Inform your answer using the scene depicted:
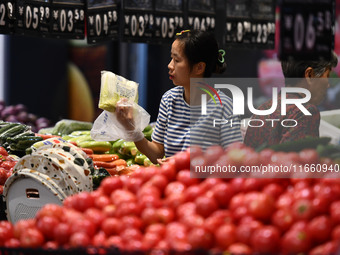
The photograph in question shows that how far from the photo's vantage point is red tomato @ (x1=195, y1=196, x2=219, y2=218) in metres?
2.02

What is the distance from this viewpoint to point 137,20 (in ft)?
18.4

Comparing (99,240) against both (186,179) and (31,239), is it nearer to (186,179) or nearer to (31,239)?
(31,239)

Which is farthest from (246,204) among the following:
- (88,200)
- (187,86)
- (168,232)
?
(187,86)

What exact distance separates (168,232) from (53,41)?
7.74 meters

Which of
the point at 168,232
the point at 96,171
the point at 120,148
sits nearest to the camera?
the point at 168,232

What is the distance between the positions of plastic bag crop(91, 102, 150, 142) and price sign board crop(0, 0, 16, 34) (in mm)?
1624

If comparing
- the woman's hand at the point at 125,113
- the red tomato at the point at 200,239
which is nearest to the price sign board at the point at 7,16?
the woman's hand at the point at 125,113

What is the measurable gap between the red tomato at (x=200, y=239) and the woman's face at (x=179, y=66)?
1.95 metres

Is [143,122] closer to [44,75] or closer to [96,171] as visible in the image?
[96,171]

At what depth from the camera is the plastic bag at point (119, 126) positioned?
3.69 metres

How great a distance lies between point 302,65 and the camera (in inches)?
151

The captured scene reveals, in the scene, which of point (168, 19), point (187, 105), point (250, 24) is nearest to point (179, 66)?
point (187, 105)

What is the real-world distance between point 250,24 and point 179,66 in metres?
2.80

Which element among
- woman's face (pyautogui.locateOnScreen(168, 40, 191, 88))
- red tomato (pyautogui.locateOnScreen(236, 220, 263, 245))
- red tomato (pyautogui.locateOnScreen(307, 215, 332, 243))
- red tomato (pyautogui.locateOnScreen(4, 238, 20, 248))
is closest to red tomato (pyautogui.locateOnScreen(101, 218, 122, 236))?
red tomato (pyautogui.locateOnScreen(4, 238, 20, 248))
